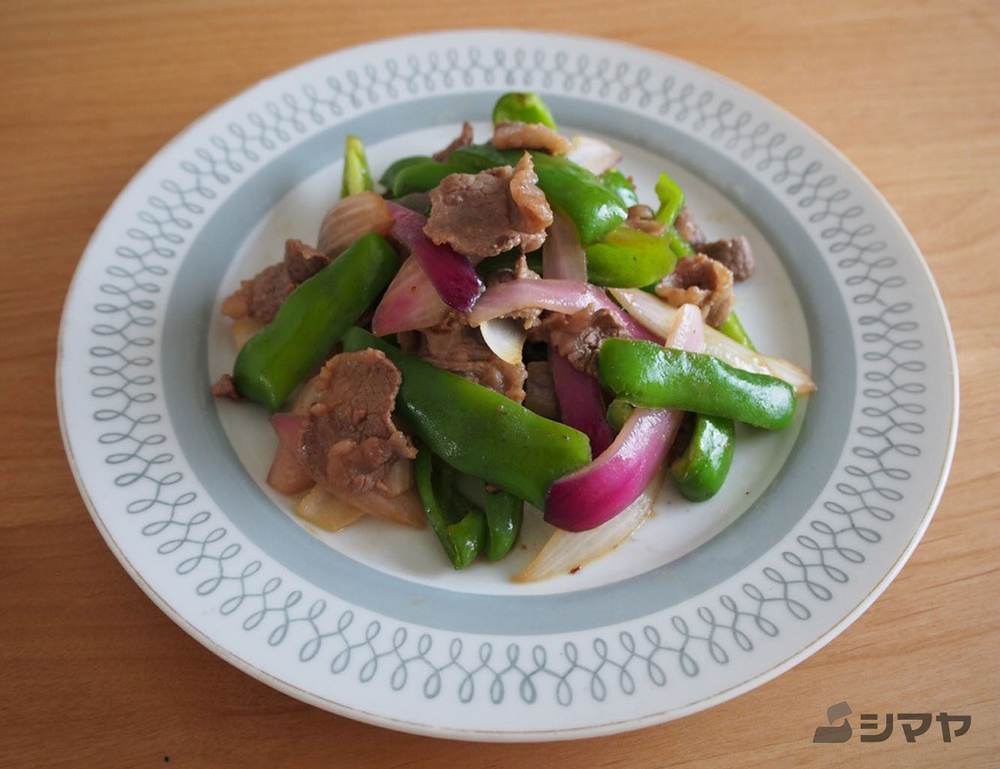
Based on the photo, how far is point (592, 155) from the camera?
277 centimetres

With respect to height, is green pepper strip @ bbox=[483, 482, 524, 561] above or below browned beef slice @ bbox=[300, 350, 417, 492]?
above

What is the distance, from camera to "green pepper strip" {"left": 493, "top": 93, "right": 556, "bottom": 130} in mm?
2834

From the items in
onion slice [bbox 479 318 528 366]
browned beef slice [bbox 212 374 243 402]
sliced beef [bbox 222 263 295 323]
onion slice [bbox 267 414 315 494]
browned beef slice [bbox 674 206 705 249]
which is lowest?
browned beef slice [bbox 212 374 243 402]

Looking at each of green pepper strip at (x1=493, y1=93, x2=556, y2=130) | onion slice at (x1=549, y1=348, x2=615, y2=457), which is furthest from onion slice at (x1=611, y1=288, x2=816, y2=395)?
green pepper strip at (x1=493, y1=93, x2=556, y2=130)

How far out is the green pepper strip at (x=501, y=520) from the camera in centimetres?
211

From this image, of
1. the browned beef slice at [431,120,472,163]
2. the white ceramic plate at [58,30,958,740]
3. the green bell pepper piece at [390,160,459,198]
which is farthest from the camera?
the browned beef slice at [431,120,472,163]

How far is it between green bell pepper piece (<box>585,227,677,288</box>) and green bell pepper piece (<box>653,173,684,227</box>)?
0.27 metres

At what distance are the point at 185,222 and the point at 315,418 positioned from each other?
0.94 m

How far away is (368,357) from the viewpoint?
7.18ft

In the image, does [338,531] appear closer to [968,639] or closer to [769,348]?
[769,348]

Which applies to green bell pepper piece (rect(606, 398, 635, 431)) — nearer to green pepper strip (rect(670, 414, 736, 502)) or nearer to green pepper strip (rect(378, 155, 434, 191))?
green pepper strip (rect(670, 414, 736, 502))

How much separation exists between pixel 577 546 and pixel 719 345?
76 cm

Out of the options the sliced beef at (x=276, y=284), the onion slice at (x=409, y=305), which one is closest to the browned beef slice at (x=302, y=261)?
the sliced beef at (x=276, y=284)

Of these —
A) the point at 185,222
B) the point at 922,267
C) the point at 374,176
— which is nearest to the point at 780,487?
the point at 922,267
